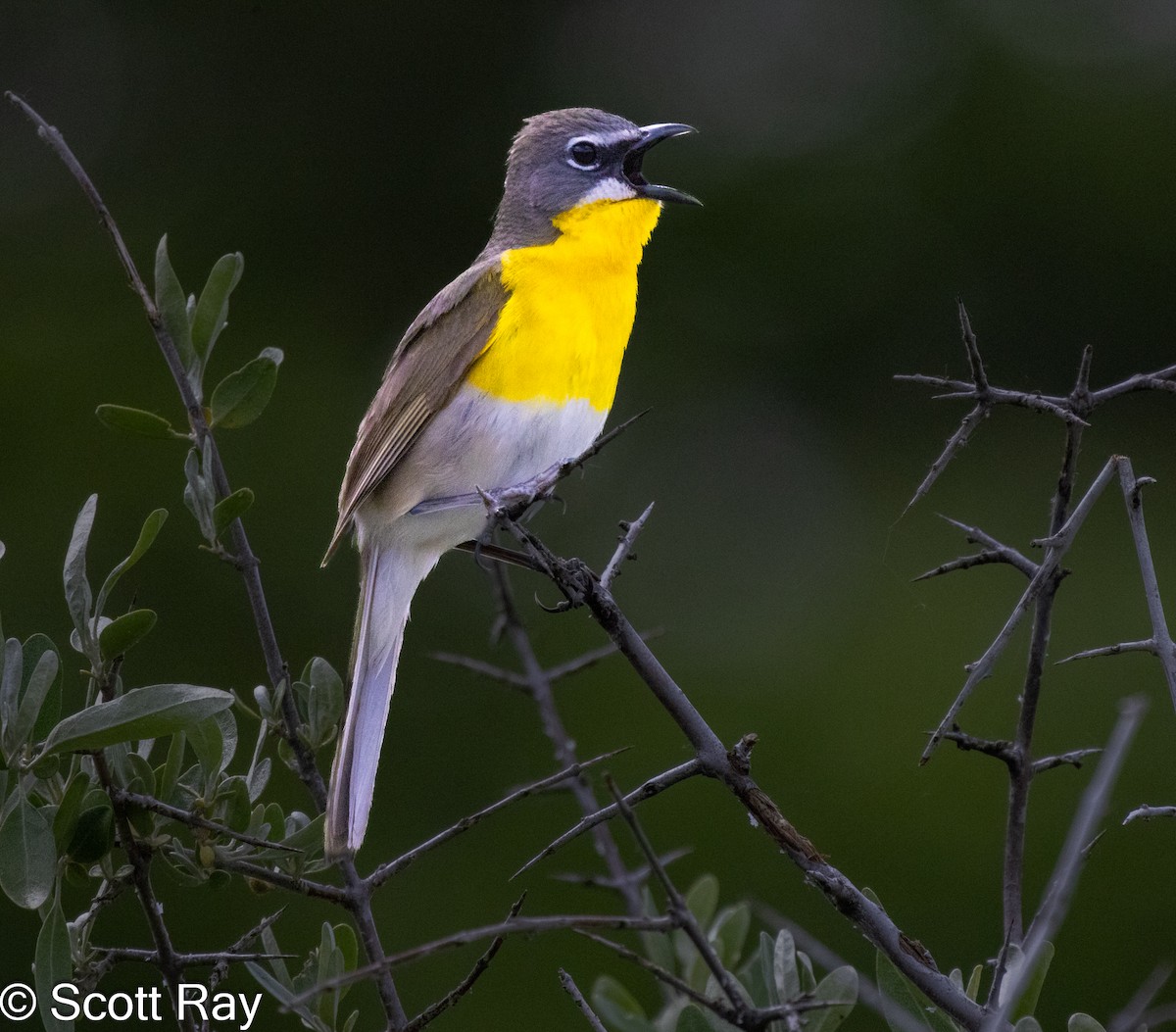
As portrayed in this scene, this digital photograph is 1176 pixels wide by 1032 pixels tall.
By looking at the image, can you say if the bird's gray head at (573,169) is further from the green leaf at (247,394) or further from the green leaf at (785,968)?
the green leaf at (785,968)

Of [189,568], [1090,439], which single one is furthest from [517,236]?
[1090,439]

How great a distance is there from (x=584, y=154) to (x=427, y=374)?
0.72 m

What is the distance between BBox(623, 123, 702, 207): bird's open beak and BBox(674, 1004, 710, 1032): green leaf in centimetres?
210

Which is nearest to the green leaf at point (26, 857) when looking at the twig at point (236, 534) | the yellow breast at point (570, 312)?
the twig at point (236, 534)

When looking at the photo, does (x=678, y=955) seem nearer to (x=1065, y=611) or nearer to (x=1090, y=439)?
(x=1065, y=611)

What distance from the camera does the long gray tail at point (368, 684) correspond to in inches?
72.9

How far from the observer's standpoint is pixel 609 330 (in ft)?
9.44

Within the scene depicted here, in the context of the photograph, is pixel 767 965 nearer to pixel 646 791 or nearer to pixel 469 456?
pixel 646 791

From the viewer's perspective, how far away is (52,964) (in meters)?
1.38

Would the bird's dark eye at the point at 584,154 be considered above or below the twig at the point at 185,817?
above

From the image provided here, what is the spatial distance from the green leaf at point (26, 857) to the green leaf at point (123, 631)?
17 cm

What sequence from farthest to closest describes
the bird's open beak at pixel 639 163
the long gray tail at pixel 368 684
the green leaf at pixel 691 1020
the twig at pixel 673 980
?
the bird's open beak at pixel 639 163
the long gray tail at pixel 368 684
the green leaf at pixel 691 1020
the twig at pixel 673 980

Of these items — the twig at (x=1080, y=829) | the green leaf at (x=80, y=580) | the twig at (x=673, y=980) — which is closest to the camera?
the twig at (x=1080, y=829)

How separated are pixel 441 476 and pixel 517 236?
2.19ft
